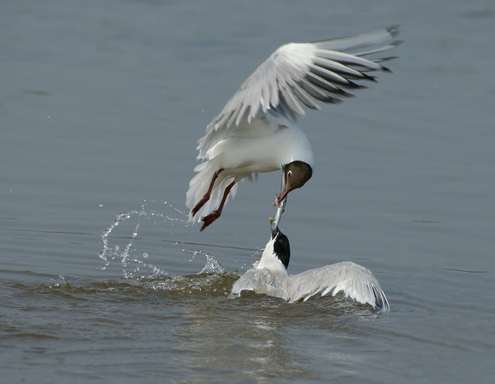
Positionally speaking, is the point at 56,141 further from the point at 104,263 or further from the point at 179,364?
the point at 179,364

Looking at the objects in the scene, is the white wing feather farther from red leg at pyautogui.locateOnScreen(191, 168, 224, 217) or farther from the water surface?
red leg at pyautogui.locateOnScreen(191, 168, 224, 217)

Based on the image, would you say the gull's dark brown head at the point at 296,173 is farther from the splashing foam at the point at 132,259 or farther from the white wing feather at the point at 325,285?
the splashing foam at the point at 132,259

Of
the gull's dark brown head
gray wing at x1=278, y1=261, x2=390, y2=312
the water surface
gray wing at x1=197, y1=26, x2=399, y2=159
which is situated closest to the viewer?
the water surface

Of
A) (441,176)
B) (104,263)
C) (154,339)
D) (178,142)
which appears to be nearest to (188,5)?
(178,142)

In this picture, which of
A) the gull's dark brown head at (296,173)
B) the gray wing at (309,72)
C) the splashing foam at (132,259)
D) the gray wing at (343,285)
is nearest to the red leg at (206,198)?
the splashing foam at (132,259)

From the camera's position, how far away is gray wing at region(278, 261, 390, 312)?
572cm

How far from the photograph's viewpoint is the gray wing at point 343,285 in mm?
5723

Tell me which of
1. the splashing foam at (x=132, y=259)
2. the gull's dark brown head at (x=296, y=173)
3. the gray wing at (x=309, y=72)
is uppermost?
the gray wing at (x=309, y=72)

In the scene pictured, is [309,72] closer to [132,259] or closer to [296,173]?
[296,173]

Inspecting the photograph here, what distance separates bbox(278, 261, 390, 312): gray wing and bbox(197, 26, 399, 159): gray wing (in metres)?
1.17

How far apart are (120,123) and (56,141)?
0.94m

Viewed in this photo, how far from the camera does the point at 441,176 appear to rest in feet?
28.4

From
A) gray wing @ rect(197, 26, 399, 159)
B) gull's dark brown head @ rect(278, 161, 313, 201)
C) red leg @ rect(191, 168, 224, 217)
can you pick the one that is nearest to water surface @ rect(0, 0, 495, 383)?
red leg @ rect(191, 168, 224, 217)

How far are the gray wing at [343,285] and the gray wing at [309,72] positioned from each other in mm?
1172
